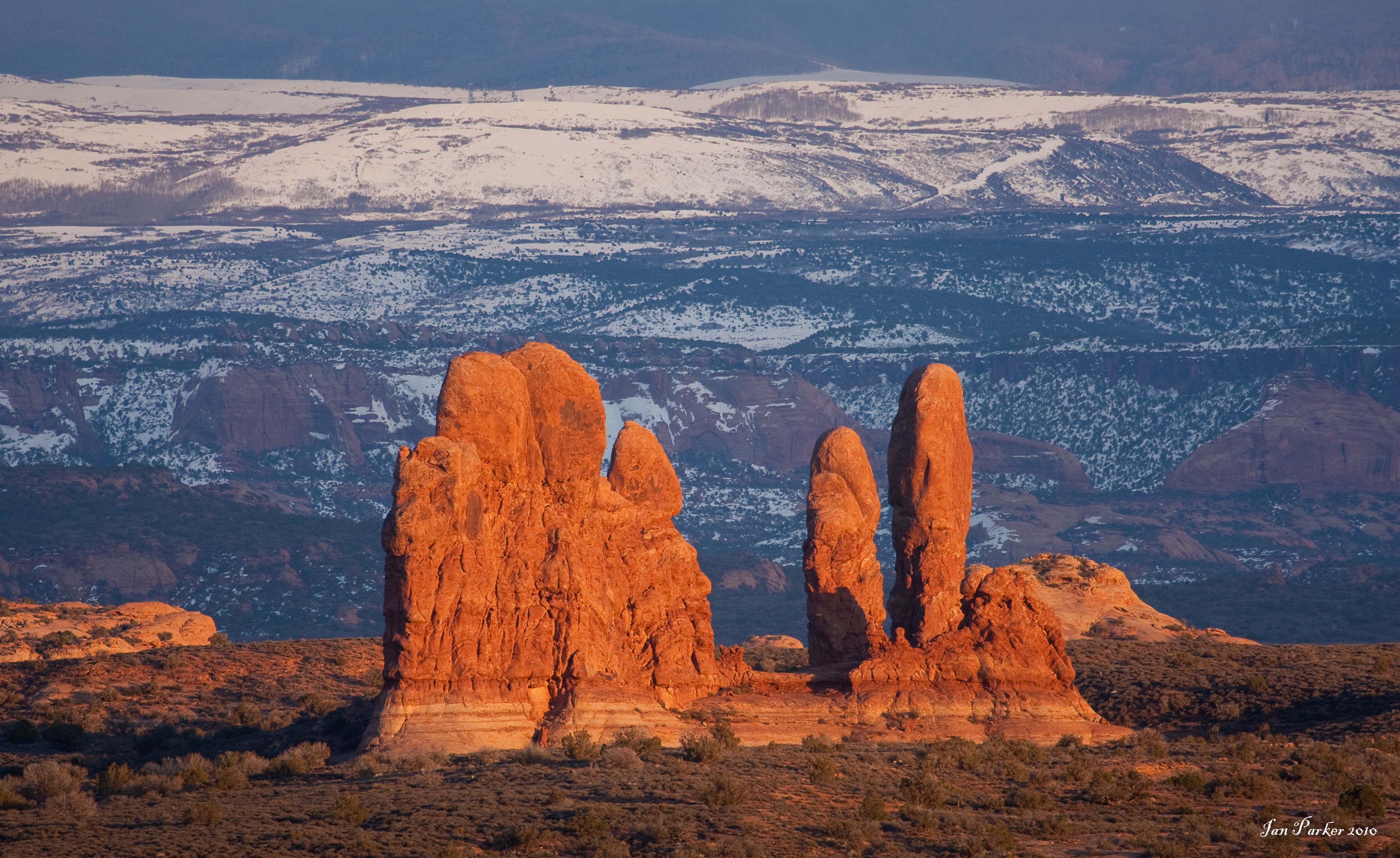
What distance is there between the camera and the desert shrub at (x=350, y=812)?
35250 mm

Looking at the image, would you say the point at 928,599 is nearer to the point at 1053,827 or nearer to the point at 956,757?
the point at 956,757

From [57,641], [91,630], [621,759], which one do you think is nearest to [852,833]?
[621,759]

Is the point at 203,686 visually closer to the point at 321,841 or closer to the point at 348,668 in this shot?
the point at 348,668

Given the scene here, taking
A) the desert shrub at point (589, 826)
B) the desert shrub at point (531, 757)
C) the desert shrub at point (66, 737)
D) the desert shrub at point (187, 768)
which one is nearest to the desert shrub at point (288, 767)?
the desert shrub at point (187, 768)

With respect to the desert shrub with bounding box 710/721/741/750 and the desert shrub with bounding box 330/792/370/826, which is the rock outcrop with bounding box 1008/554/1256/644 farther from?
the desert shrub with bounding box 330/792/370/826

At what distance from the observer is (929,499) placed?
47.5 m

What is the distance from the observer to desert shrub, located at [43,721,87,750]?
47.6 meters

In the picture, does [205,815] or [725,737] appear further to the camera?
[725,737]

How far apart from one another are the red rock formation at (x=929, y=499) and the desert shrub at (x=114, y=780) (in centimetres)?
1668

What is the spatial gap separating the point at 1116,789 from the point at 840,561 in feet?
38.6

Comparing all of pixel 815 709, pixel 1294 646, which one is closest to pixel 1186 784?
pixel 815 709

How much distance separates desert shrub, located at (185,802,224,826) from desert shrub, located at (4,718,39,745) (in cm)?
1342

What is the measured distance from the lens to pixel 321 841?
33844mm

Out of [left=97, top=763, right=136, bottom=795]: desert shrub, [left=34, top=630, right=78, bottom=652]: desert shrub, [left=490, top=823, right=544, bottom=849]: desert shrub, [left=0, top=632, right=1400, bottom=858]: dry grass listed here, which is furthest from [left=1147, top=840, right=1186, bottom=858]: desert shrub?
[left=34, top=630, right=78, bottom=652]: desert shrub
